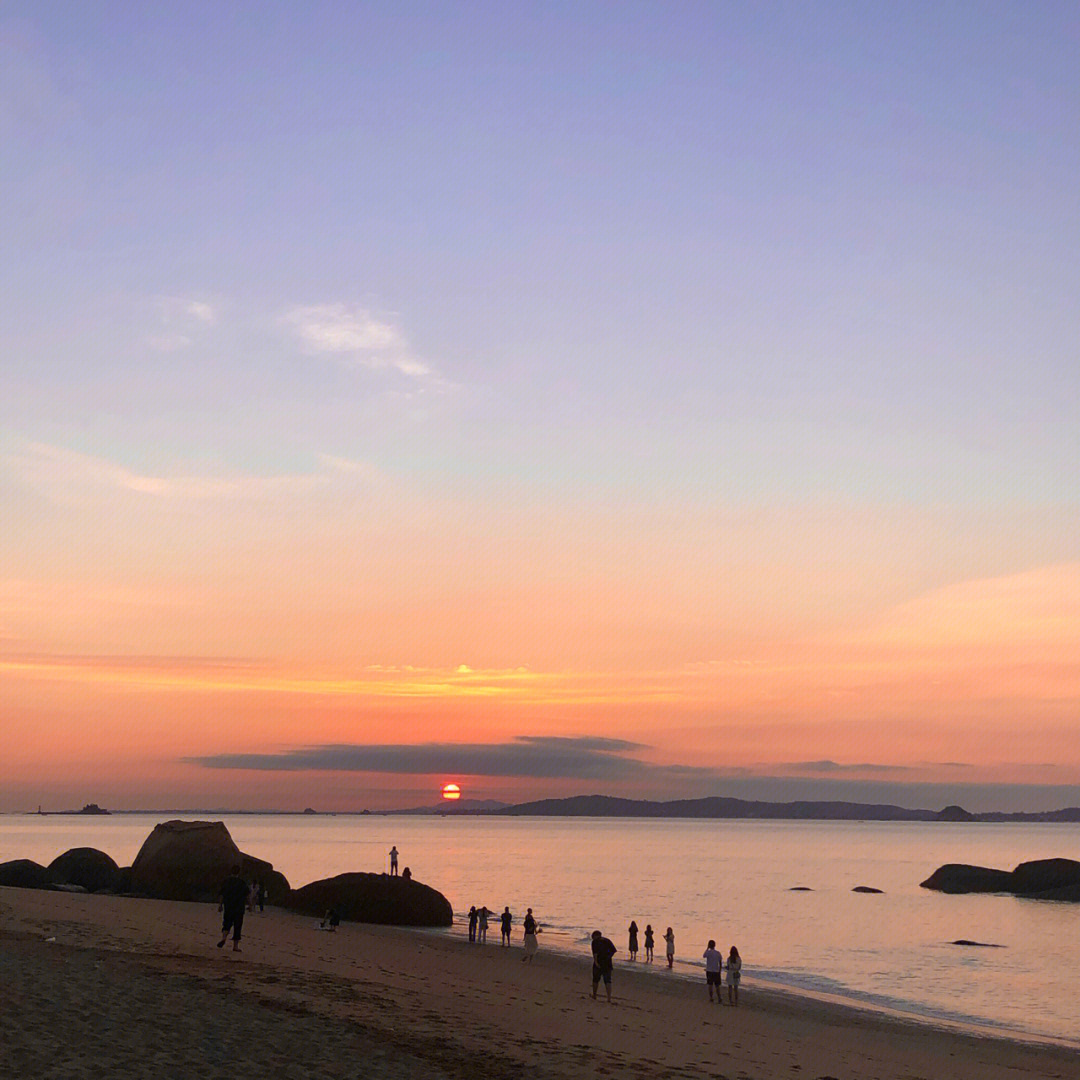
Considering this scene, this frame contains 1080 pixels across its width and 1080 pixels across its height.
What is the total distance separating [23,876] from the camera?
166ft

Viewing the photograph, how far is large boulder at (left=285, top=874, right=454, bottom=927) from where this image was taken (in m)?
48.3

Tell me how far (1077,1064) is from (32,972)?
25377 millimetres

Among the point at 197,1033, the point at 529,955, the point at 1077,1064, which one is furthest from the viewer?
the point at 529,955

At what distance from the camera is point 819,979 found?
1838 inches

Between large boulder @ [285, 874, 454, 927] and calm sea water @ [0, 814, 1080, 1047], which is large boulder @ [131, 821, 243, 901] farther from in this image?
calm sea water @ [0, 814, 1080, 1047]

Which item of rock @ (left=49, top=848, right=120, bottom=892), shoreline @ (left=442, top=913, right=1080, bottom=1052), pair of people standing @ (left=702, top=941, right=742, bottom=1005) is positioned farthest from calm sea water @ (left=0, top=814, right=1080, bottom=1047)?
rock @ (left=49, top=848, right=120, bottom=892)

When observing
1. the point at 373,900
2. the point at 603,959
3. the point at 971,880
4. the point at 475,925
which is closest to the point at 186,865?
the point at 373,900

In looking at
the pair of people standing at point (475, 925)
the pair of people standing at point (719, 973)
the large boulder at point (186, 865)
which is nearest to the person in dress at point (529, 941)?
the pair of people standing at point (475, 925)

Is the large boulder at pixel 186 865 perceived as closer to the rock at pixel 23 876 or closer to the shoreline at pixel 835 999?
the rock at pixel 23 876

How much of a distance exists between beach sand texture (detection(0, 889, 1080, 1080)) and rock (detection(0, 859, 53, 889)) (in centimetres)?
1531

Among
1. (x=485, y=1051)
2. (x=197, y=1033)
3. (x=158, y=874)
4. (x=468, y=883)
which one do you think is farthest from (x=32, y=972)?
(x=468, y=883)

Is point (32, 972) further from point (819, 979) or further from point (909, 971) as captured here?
point (909, 971)

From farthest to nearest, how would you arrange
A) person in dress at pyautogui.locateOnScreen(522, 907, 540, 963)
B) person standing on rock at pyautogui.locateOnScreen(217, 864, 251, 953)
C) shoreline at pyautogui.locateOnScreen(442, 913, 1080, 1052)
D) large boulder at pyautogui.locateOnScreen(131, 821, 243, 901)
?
1. large boulder at pyautogui.locateOnScreen(131, 821, 243, 901)
2. person in dress at pyautogui.locateOnScreen(522, 907, 540, 963)
3. shoreline at pyautogui.locateOnScreen(442, 913, 1080, 1052)
4. person standing on rock at pyautogui.locateOnScreen(217, 864, 251, 953)

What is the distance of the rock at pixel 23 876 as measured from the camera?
165ft
